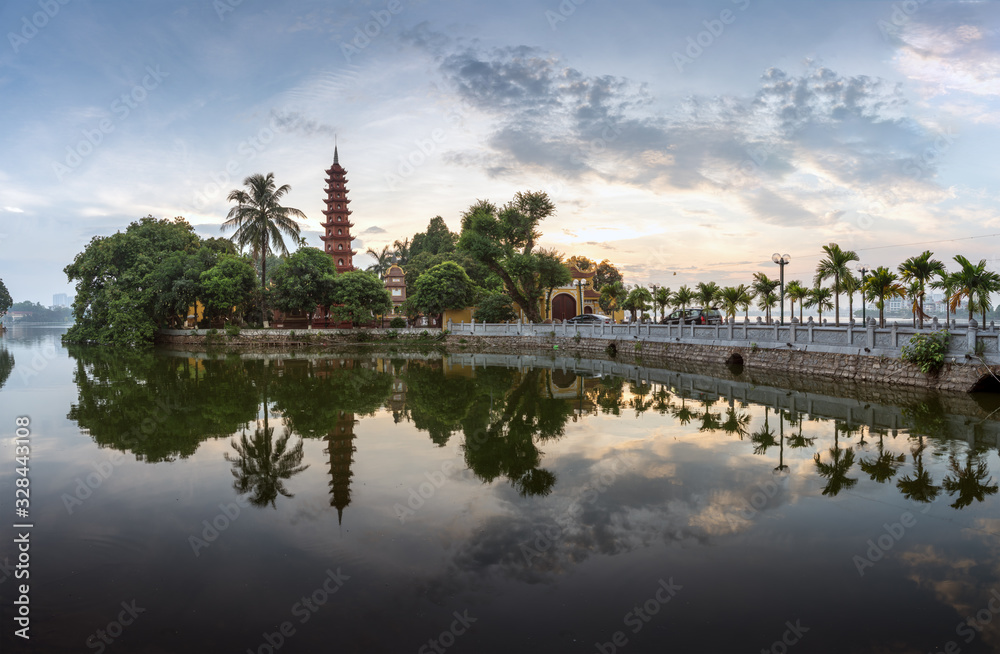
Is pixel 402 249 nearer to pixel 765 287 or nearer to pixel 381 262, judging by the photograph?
pixel 381 262

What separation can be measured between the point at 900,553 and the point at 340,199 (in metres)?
56.1

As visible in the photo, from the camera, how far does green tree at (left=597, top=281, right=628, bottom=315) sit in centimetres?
4566

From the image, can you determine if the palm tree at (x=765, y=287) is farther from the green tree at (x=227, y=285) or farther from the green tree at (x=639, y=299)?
the green tree at (x=227, y=285)

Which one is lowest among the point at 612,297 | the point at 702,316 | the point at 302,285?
the point at 702,316

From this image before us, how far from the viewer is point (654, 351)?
2833 centimetres

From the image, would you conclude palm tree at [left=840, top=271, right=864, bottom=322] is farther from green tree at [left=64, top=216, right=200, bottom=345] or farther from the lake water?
green tree at [left=64, top=216, right=200, bottom=345]

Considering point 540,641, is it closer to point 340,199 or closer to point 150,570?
point 150,570

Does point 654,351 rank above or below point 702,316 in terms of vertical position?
below

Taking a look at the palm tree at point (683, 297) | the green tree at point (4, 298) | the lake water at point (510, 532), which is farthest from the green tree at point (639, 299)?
the green tree at point (4, 298)

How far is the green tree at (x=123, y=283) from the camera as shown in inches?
1625

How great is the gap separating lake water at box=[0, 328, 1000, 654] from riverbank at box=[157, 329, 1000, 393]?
2.64m

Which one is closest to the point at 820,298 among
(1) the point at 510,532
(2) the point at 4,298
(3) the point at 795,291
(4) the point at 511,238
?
(3) the point at 795,291

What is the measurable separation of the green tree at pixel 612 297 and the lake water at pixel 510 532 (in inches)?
1292

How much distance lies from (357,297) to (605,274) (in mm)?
29169
